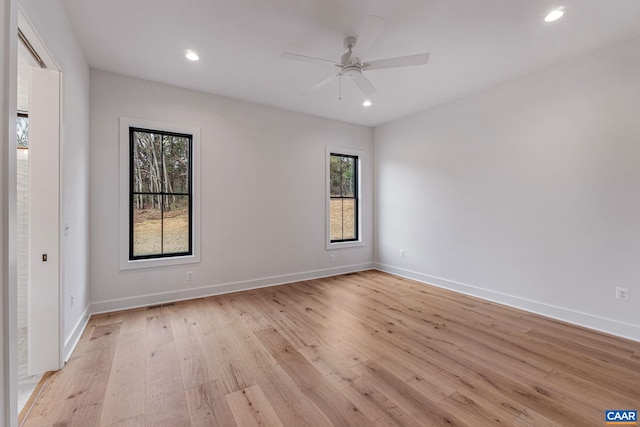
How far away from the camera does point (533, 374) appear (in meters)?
2.07

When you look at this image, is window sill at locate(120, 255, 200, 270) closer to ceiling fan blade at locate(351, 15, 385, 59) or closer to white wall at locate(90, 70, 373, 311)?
white wall at locate(90, 70, 373, 311)

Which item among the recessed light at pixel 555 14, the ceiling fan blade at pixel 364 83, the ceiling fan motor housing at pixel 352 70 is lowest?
the ceiling fan blade at pixel 364 83

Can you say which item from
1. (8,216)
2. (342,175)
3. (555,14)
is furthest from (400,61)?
(342,175)

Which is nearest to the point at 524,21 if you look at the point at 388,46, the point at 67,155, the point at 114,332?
the point at 388,46

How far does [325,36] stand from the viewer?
255 cm

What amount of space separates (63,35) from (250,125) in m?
2.21

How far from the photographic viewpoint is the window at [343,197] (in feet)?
16.8

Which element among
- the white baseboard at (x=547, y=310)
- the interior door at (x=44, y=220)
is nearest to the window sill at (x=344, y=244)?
the white baseboard at (x=547, y=310)

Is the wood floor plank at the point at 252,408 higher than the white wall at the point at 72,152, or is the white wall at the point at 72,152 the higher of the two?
the white wall at the point at 72,152

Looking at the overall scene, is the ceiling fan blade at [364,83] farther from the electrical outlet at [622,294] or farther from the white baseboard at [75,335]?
the white baseboard at [75,335]

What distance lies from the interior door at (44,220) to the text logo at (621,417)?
3796mm

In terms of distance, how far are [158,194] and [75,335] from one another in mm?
1759

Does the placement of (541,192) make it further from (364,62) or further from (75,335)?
(75,335)

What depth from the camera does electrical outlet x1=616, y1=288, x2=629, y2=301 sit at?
104 inches
